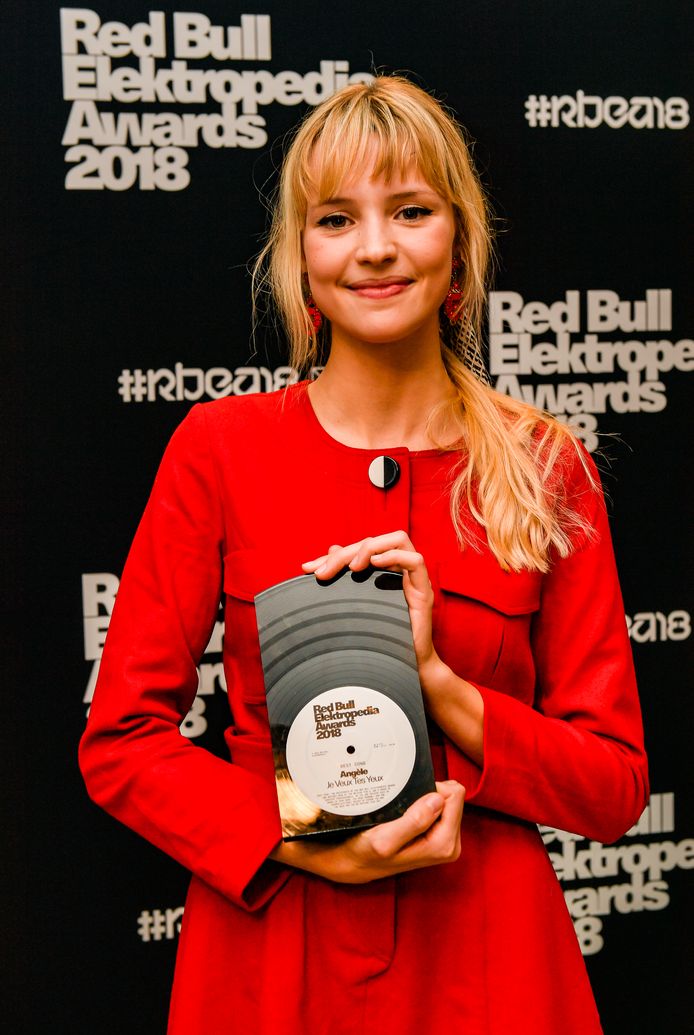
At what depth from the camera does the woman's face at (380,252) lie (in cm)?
114

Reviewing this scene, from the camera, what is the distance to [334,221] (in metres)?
1.19

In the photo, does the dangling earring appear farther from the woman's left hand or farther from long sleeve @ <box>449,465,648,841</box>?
the woman's left hand

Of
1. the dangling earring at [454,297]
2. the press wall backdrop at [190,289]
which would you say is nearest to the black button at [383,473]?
the dangling earring at [454,297]

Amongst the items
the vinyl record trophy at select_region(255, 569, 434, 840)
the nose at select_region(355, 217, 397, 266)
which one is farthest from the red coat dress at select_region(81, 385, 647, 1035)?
the nose at select_region(355, 217, 397, 266)

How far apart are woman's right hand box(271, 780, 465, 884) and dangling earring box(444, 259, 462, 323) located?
1.87 ft

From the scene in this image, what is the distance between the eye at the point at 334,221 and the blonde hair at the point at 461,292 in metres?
0.03

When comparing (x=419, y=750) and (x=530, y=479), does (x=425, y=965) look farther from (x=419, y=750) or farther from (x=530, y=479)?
(x=530, y=479)

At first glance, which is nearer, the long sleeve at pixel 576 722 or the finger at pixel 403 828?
the finger at pixel 403 828

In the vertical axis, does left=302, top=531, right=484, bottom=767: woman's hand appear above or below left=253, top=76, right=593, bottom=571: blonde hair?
below

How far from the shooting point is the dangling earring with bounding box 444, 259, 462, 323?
131 cm

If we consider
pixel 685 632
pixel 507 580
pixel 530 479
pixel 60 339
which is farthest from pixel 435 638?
pixel 685 632

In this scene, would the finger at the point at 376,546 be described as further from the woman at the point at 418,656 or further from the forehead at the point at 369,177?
the forehead at the point at 369,177

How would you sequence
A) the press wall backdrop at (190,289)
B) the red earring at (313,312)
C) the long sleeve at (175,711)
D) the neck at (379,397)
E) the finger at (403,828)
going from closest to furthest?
1. the finger at (403,828)
2. the long sleeve at (175,711)
3. the neck at (379,397)
4. the red earring at (313,312)
5. the press wall backdrop at (190,289)

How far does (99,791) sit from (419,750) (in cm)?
36
